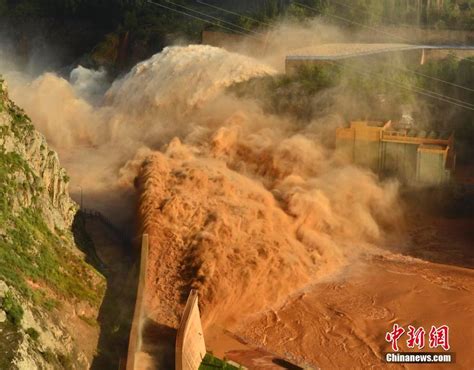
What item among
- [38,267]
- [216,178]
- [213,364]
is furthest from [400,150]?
[38,267]

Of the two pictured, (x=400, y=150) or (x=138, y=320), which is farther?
(x=400, y=150)

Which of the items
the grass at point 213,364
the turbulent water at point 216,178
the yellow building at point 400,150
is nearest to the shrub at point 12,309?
the grass at point 213,364

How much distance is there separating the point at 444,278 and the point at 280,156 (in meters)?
10.9

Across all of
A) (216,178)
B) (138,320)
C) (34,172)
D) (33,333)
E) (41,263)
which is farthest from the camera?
(216,178)

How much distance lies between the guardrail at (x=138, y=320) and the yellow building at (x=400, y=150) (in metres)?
12.6

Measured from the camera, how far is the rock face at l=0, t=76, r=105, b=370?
1509 cm

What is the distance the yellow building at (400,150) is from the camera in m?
32.0

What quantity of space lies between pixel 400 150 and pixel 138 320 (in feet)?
55.7

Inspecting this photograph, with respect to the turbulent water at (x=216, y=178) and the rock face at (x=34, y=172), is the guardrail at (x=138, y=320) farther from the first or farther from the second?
the rock face at (x=34, y=172)

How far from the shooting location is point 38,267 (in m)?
19.1

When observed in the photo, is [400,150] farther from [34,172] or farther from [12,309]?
[12,309]

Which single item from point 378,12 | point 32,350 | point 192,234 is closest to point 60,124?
point 192,234

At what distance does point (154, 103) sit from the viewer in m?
43.7

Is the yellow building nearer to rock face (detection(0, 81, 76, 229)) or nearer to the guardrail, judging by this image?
the guardrail
